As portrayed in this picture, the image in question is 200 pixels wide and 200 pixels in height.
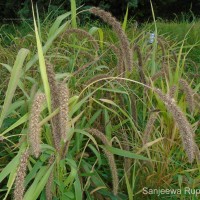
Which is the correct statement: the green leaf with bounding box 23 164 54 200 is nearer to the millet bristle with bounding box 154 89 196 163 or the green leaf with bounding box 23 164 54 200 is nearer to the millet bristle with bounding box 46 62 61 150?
the millet bristle with bounding box 46 62 61 150

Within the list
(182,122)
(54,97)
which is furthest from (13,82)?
(182,122)

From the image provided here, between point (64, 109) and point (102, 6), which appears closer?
point (64, 109)

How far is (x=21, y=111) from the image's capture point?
2.05m

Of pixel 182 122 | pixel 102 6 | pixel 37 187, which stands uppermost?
pixel 182 122

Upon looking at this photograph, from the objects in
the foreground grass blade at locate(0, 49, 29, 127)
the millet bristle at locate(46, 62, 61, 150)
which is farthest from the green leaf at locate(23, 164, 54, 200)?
the foreground grass blade at locate(0, 49, 29, 127)

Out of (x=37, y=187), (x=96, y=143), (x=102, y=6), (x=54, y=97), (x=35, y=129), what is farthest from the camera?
(x=102, y=6)

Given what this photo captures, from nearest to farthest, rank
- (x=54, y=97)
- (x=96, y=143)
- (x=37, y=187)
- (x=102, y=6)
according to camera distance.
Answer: (x=54, y=97)
(x=37, y=187)
(x=96, y=143)
(x=102, y=6)

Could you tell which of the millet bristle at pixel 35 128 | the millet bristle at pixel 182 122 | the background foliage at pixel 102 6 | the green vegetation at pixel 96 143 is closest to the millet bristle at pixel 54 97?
the green vegetation at pixel 96 143

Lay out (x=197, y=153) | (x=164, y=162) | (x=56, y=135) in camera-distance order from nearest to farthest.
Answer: (x=56, y=135), (x=197, y=153), (x=164, y=162)

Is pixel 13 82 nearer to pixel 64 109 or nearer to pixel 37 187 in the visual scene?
pixel 64 109

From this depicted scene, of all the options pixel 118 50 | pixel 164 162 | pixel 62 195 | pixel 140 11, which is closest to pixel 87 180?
pixel 62 195

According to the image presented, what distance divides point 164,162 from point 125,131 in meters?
0.32

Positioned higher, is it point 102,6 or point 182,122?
point 182,122

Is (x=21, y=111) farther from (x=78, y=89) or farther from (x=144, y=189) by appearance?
(x=144, y=189)
